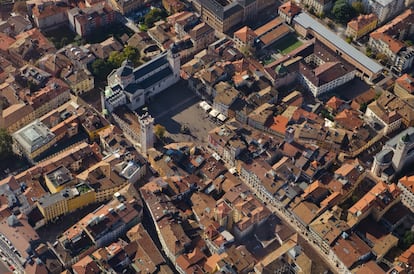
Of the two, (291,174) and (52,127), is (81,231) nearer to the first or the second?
(52,127)

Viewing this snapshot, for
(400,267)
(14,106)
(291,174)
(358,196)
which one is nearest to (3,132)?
(14,106)

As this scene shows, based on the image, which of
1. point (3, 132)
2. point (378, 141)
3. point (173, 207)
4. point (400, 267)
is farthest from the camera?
point (378, 141)

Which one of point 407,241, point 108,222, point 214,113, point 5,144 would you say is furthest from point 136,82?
point 407,241

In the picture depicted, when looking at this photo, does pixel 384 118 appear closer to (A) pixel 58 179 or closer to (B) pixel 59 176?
(B) pixel 59 176

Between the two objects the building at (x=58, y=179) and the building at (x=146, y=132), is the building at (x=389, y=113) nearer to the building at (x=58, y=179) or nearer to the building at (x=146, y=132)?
the building at (x=146, y=132)

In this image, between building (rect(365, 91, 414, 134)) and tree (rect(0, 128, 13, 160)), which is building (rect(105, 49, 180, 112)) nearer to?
tree (rect(0, 128, 13, 160))

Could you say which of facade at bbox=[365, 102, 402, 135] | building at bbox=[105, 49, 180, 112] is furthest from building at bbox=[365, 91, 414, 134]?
building at bbox=[105, 49, 180, 112]
